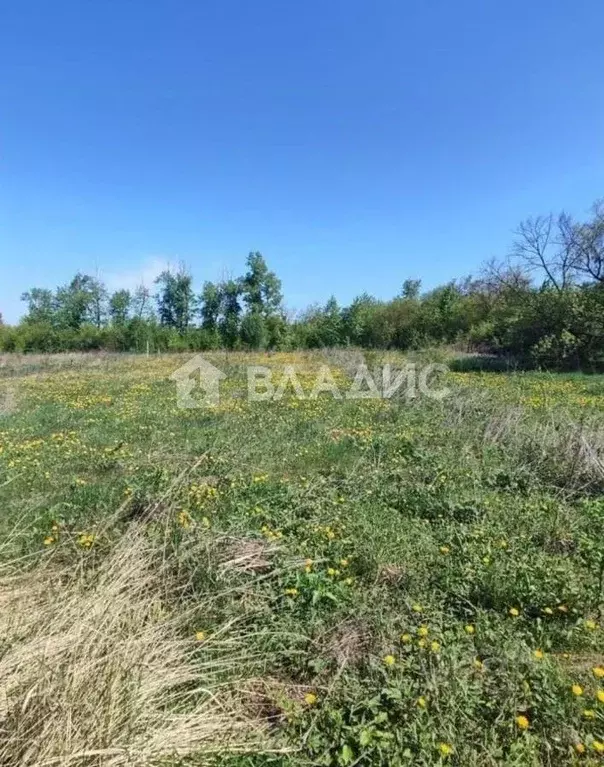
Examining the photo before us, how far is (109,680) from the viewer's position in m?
1.75

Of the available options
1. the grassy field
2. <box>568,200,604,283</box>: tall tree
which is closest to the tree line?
<box>568,200,604,283</box>: tall tree

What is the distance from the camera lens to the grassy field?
181cm

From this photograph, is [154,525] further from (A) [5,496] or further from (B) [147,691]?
(A) [5,496]

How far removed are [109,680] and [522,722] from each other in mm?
1780

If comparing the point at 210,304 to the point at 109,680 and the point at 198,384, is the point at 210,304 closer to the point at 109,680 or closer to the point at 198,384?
the point at 198,384

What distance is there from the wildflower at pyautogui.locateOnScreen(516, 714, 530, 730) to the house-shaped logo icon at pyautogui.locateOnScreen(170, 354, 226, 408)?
834cm

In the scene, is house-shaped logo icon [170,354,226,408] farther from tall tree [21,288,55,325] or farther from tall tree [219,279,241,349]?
tall tree [21,288,55,325]

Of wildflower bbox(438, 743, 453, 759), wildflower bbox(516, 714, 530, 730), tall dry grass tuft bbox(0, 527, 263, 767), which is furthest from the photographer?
wildflower bbox(516, 714, 530, 730)

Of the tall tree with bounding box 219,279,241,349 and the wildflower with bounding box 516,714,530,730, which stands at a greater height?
the tall tree with bounding box 219,279,241,349

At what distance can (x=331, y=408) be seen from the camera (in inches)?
361

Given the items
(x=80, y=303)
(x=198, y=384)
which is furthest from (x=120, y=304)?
(x=198, y=384)

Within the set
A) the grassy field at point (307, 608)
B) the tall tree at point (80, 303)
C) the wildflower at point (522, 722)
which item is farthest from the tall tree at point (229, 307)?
the wildflower at point (522, 722)

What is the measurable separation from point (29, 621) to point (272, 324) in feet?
119

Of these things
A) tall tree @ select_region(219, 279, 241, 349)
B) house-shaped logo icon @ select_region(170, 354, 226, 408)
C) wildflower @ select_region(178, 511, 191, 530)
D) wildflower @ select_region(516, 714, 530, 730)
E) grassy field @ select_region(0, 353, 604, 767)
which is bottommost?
wildflower @ select_region(516, 714, 530, 730)
